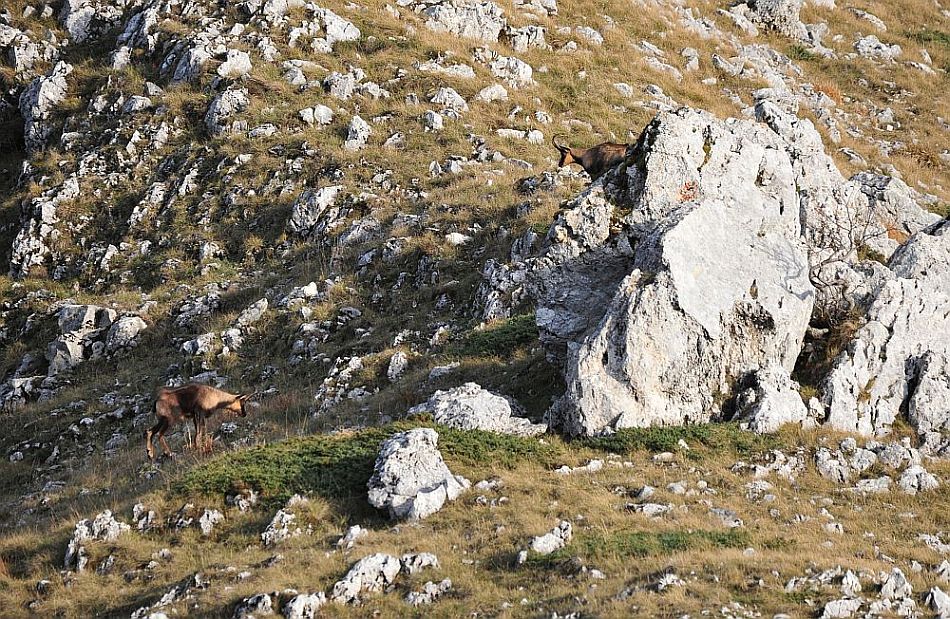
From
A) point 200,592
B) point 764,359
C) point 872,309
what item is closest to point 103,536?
point 200,592

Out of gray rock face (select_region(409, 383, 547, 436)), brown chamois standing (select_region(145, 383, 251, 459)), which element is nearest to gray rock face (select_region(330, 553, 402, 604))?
gray rock face (select_region(409, 383, 547, 436))

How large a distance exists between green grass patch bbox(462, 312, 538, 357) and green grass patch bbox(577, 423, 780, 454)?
4367 mm

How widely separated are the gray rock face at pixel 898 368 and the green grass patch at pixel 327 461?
5507mm

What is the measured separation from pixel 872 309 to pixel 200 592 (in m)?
12.6

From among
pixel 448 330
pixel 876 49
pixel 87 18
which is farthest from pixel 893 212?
pixel 87 18

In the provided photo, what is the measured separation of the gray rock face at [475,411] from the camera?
14.6 metres

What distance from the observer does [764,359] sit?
15.1 metres

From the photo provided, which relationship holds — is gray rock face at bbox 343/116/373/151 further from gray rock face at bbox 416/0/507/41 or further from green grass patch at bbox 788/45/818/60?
green grass patch at bbox 788/45/818/60

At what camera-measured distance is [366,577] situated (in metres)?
10.3

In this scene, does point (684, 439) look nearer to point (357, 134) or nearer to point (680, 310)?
point (680, 310)

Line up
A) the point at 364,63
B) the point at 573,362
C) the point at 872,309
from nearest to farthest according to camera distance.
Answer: the point at 573,362
the point at 872,309
the point at 364,63

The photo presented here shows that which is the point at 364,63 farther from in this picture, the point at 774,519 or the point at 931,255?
the point at 774,519

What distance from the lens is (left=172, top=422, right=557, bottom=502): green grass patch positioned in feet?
43.1

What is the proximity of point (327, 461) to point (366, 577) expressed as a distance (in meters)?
3.57
